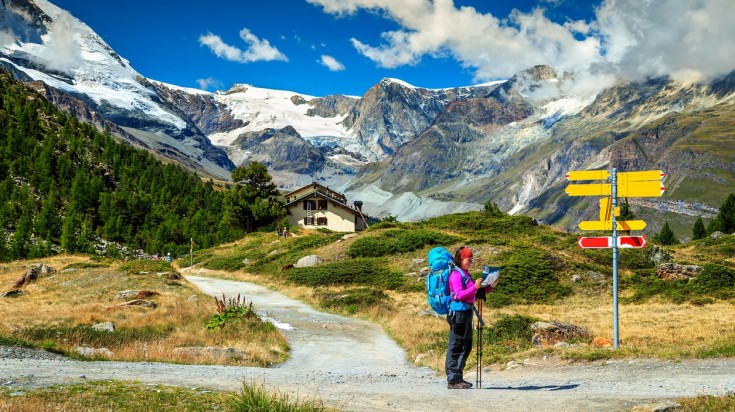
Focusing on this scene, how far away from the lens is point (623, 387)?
11414 mm

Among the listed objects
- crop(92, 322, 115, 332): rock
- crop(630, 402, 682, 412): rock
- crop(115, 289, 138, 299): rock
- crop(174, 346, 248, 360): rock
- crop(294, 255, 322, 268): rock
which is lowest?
crop(174, 346, 248, 360): rock

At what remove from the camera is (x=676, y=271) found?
123 ft

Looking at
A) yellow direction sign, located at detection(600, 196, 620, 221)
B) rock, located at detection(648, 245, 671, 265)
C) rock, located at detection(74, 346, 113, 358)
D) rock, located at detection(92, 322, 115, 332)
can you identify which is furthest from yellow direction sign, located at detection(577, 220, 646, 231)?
rock, located at detection(648, 245, 671, 265)

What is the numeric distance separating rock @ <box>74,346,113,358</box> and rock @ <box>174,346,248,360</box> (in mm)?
1837

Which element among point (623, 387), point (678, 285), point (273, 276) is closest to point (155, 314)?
point (623, 387)

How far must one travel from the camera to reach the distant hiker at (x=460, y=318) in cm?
1200

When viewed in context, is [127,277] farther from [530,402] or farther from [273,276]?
[530,402]

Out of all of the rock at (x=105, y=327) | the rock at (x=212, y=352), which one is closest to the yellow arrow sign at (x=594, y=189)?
the rock at (x=212, y=352)

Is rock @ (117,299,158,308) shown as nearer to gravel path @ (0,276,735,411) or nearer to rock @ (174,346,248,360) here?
rock @ (174,346,248,360)

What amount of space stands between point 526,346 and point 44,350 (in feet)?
45.6

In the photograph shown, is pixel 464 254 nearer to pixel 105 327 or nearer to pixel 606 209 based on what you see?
pixel 606 209

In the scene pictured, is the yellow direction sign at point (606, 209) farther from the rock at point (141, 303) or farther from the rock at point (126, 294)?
the rock at point (126, 294)

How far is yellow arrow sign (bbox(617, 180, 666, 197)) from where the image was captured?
1666 cm

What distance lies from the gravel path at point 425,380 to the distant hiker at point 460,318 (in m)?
0.49
